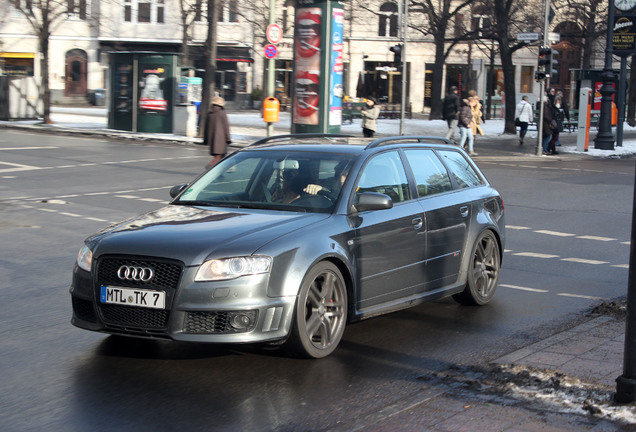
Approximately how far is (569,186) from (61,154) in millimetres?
12973

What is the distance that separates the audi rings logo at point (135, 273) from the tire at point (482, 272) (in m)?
3.24

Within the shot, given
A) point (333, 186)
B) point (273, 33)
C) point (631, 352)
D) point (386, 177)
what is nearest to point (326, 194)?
point (333, 186)

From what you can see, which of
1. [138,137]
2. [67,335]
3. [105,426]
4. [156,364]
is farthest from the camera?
[138,137]

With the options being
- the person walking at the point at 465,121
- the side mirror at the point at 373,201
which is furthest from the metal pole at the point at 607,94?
the side mirror at the point at 373,201

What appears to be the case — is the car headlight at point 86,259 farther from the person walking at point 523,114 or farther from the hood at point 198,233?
the person walking at point 523,114

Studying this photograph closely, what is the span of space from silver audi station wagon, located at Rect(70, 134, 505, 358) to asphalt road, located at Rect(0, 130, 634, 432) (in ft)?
0.92

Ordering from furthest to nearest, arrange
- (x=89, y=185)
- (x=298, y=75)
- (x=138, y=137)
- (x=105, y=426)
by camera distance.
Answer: (x=138, y=137)
(x=298, y=75)
(x=89, y=185)
(x=105, y=426)

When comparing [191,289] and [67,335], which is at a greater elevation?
[191,289]

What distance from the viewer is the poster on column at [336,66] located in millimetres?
25078

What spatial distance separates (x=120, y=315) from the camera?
582 centimetres

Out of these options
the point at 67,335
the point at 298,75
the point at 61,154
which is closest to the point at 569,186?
the point at 298,75

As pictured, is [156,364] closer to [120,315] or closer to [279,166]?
[120,315]

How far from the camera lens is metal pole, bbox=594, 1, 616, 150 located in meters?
28.7

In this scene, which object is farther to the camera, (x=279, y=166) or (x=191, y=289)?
(x=279, y=166)
